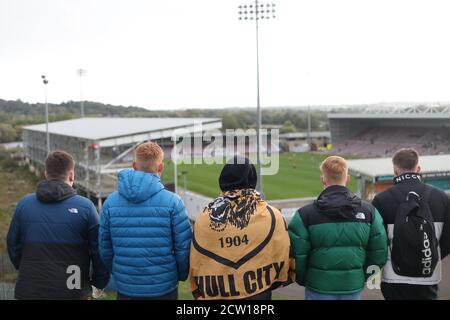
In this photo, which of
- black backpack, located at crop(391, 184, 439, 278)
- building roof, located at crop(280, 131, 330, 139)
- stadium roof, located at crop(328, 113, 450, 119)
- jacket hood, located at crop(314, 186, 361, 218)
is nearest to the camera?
jacket hood, located at crop(314, 186, 361, 218)

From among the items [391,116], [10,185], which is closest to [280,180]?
[10,185]

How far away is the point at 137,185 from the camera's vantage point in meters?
3.21

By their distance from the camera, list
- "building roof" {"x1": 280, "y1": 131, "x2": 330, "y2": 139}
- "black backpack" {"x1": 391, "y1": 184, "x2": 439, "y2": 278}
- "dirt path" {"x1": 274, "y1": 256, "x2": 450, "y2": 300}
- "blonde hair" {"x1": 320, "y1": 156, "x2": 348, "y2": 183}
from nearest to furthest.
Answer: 1. "blonde hair" {"x1": 320, "y1": 156, "x2": 348, "y2": 183}
2. "black backpack" {"x1": 391, "y1": 184, "x2": 439, "y2": 278}
3. "dirt path" {"x1": 274, "y1": 256, "x2": 450, "y2": 300}
4. "building roof" {"x1": 280, "y1": 131, "x2": 330, "y2": 139}

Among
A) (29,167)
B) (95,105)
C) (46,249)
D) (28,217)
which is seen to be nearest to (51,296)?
(46,249)

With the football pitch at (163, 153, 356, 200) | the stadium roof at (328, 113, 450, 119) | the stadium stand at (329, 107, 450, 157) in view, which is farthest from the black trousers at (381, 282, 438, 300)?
the stadium roof at (328, 113, 450, 119)

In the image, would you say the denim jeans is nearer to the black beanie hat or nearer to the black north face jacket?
the black beanie hat

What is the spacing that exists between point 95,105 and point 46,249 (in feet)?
199

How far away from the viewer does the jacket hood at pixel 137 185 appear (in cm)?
321

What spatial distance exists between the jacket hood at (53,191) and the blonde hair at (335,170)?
1796 mm

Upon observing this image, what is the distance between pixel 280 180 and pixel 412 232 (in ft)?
113

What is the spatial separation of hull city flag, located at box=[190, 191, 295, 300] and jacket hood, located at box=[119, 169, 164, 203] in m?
0.39

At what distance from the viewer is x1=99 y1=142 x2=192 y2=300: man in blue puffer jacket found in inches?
126

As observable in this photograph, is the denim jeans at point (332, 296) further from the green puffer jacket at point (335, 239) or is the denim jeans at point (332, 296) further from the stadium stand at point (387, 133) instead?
the stadium stand at point (387, 133)

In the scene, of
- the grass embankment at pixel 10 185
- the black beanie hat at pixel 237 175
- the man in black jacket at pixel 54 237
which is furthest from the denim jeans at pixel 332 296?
the grass embankment at pixel 10 185
